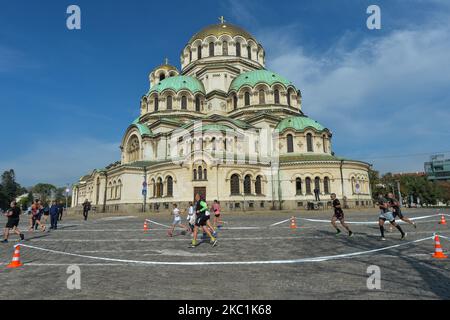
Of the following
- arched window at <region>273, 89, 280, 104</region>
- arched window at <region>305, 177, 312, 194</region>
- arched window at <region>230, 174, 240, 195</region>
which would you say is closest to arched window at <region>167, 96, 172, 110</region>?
arched window at <region>273, 89, 280, 104</region>

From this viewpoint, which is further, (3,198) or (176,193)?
(3,198)

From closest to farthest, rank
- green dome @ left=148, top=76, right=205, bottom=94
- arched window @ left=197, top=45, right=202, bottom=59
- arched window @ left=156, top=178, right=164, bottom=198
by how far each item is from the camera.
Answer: arched window @ left=156, top=178, right=164, bottom=198, green dome @ left=148, top=76, right=205, bottom=94, arched window @ left=197, top=45, right=202, bottom=59

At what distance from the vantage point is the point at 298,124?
41.2 m

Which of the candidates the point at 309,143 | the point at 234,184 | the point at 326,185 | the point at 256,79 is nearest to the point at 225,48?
the point at 256,79

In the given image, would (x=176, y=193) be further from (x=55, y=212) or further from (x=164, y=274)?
(x=164, y=274)

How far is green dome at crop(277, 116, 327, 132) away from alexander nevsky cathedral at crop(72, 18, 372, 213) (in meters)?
0.15

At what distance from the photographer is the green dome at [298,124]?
1606 inches

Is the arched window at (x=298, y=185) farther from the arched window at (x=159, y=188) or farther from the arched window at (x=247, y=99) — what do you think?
the arched window at (x=159, y=188)

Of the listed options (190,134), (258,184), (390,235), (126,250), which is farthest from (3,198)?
(390,235)

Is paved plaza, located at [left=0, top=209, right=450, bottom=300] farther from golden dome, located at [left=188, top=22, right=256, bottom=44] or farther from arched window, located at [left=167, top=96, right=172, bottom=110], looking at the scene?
golden dome, located at [left=188, top=22, right=256, bottom=44]

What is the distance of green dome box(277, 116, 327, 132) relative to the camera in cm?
4078

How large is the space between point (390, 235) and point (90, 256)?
12362 millimetres

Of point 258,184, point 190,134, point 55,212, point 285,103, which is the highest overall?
point 285,103
